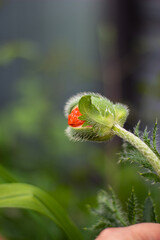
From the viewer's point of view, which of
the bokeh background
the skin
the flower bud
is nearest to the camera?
the skin

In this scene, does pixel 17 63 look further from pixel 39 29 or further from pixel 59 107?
pixel 59 107

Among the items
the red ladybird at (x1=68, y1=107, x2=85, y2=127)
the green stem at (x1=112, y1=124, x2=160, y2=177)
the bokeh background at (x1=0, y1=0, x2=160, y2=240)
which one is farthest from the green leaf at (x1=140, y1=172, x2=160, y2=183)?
the bokeh background at (x1=0, y1=0, x2=160, y2=240)

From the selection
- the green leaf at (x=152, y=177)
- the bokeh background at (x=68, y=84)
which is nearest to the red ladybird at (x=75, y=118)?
the green leaf at (x=152, y=177)

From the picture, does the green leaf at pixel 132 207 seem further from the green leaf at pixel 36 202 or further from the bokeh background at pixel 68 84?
the bokeh background at pixel 68 84

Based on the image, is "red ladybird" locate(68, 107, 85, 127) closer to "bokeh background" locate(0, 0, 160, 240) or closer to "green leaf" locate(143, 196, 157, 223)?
"green leaf" locate(143, 196, 157, 223)

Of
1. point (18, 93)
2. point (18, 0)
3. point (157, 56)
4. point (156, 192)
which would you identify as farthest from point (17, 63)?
point (156, 192)

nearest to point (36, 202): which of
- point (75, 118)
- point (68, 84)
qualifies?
point (75, 118)
